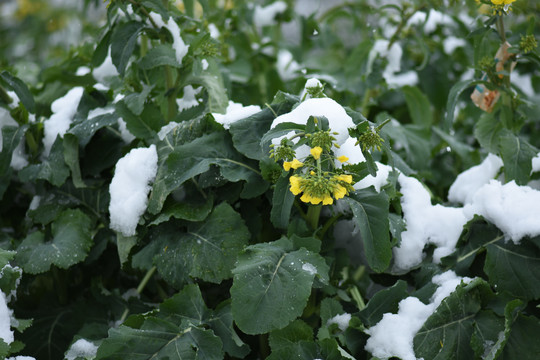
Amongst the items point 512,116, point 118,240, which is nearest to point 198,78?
point 118,240

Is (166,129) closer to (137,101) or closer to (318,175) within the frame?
(137,101)

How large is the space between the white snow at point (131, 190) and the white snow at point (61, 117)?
320mm

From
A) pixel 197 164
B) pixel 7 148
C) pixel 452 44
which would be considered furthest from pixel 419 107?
pixel 7 148

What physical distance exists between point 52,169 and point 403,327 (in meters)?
1.05

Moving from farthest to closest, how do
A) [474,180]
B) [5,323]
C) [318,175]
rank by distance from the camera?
[474,180]
[5,323]
[318,175]

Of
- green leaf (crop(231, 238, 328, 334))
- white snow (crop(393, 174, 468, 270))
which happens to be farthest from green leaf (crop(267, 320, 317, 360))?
white snow (crop(393, 174, 468, 270))

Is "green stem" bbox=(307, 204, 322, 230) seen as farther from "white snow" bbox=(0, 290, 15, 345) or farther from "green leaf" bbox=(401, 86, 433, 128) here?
"green leaf" bbox=(401, 86, 433, 128)

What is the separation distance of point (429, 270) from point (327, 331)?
36cm

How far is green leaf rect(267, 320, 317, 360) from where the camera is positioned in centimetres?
124

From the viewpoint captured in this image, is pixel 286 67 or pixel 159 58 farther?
pixel 286 67

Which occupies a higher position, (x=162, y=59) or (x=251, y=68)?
(x=162, y=59)

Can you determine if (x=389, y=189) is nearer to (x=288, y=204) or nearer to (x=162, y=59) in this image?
(x=288, y=204)

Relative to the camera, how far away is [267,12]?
257cm

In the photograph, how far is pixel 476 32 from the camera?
61.2 inches
